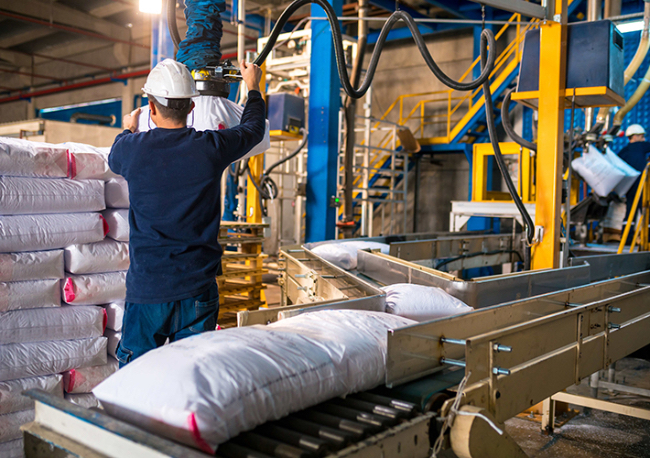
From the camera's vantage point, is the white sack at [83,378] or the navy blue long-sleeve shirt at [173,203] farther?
the white sack at [83,378]

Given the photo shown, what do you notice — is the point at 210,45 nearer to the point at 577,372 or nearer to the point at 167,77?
the point at 167,77

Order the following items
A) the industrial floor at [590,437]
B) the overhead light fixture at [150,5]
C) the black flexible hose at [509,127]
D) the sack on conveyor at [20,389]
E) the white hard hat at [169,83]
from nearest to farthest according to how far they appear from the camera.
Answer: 1. the white hard hat at [169,83]
2. the sack on conveyor at [20,389]
3. the industrial floor at [590,437]
4. the black flexible hose at [509,127]
5. the overhead light fixture at [150,5]

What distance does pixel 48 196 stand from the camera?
2.80m

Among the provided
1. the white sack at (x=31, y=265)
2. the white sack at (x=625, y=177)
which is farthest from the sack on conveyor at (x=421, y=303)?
the white sack at (x=625, y=177)

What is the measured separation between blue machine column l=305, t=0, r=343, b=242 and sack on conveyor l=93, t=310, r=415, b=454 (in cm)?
573

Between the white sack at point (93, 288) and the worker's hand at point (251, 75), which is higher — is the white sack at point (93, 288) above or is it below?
below

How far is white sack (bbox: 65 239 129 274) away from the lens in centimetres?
293

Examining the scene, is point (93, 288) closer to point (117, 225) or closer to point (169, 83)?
point (117, 225)

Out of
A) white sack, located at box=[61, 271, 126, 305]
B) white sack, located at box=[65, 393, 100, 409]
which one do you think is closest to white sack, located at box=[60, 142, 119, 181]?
white sack, located at box=[61, 271, 126, 305]

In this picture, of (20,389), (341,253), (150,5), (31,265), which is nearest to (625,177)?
(341,253)

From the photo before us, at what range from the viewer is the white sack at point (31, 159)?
2.63 meters

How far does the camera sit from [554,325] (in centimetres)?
197

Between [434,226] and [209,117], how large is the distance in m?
11.0

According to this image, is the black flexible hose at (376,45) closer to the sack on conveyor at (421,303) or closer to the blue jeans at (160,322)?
the sack on conveyor at (421,303)
